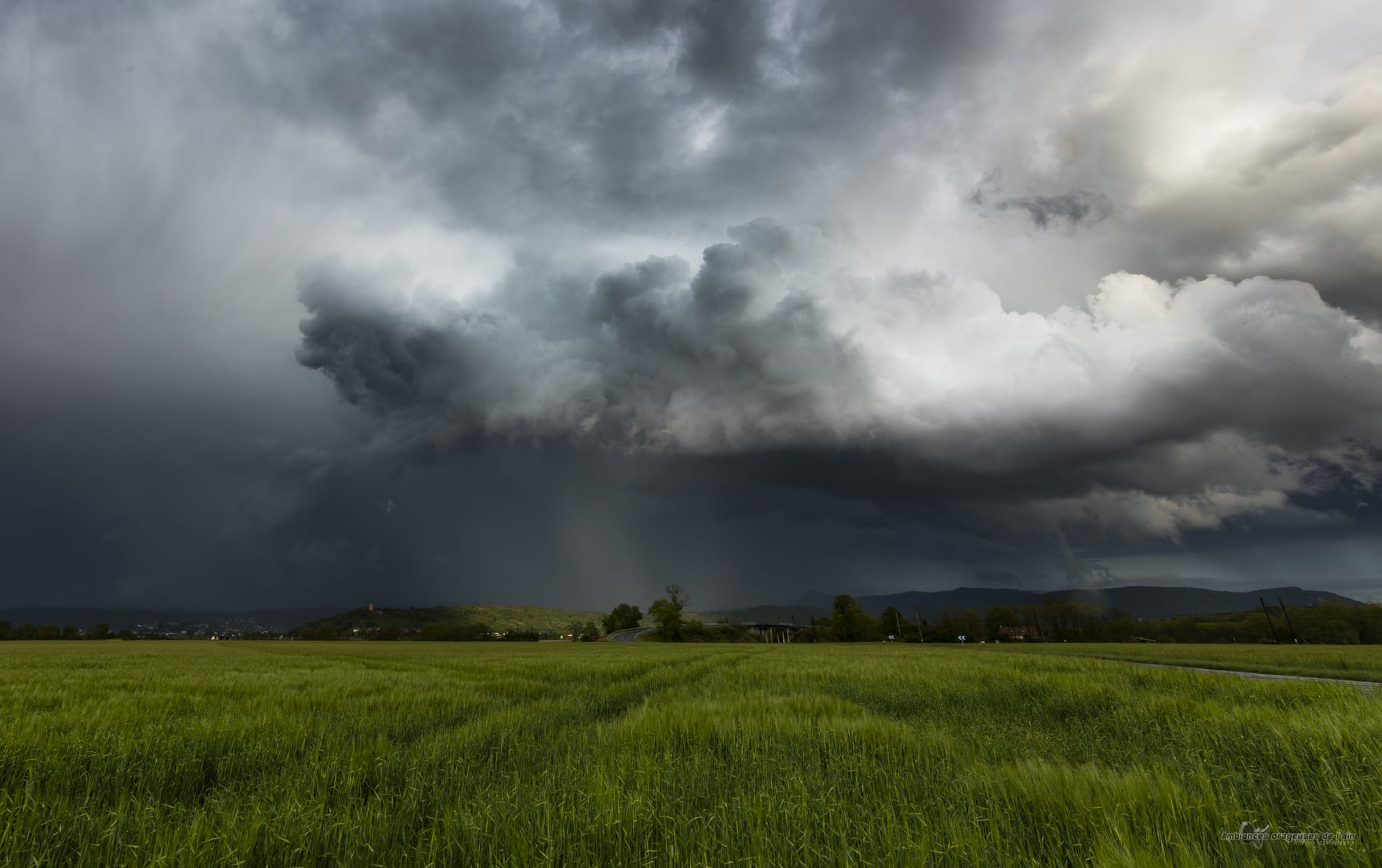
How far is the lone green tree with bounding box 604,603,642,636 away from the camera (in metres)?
162

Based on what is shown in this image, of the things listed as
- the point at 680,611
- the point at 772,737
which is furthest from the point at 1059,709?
the point at 680,611

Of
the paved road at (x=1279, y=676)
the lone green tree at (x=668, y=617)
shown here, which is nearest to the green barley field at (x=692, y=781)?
the paved road at (x=1279, y=676)

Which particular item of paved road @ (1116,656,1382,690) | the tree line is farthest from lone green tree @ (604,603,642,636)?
paved road @ (1116,656,1382,690)

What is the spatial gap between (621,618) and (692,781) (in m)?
169

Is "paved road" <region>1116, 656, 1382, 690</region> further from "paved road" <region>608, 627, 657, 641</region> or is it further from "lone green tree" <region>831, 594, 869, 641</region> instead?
"paved road" <region>608, 627, 657, 641</region>

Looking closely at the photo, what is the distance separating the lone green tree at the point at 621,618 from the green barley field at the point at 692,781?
161631 millimetres

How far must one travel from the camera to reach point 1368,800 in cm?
314

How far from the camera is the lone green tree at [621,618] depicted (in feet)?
532

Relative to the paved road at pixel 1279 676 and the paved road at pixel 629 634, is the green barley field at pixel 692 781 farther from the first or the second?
the paved road at pixel 629 634

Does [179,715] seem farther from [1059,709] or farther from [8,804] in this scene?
[1059,709]

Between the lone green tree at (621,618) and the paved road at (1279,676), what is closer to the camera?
the paved road at (1279,676)

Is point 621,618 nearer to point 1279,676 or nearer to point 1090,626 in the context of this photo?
point 1090,626

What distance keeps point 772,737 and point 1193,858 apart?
12.2ft

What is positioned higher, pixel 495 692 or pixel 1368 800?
pixel 1368 800
